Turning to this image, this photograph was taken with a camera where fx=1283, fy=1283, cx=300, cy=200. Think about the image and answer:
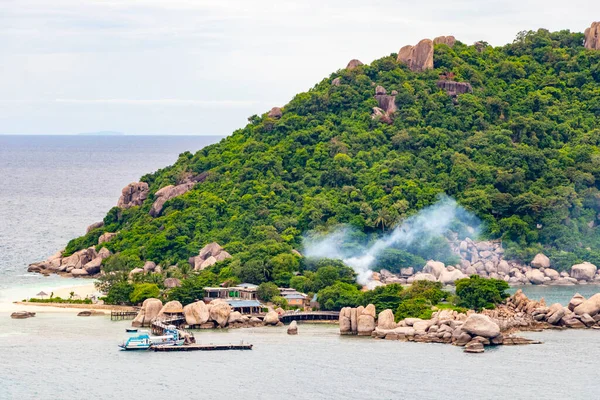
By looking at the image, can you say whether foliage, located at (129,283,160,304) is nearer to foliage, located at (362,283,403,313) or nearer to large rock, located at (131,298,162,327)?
large rock, located at (131,298,162,327)

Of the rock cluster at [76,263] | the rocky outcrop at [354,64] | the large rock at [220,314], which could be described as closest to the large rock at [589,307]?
the large rock at [220,314]

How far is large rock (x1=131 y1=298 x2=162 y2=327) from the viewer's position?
269 ft

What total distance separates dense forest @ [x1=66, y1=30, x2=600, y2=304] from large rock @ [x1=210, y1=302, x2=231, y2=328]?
6255 mm

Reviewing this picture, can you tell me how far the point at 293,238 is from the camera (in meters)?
102

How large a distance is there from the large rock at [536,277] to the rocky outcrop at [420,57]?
115 feet

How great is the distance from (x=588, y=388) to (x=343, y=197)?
47365 mm

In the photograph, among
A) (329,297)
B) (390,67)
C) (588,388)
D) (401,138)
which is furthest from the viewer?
(390,67)

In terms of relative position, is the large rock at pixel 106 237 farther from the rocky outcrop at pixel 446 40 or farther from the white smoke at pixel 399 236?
the rocky outcrop at pixel 446 40

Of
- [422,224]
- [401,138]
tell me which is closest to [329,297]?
[422,224]

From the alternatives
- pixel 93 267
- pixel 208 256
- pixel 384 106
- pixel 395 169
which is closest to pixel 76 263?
pixel 93 267

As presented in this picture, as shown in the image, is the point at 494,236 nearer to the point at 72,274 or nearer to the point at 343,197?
the point at 343,197

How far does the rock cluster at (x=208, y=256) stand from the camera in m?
98.5

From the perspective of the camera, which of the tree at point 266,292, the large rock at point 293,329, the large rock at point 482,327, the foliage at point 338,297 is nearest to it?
the large rock at point 482,327

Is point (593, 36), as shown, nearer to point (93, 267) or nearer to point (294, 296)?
point (93, 267)
